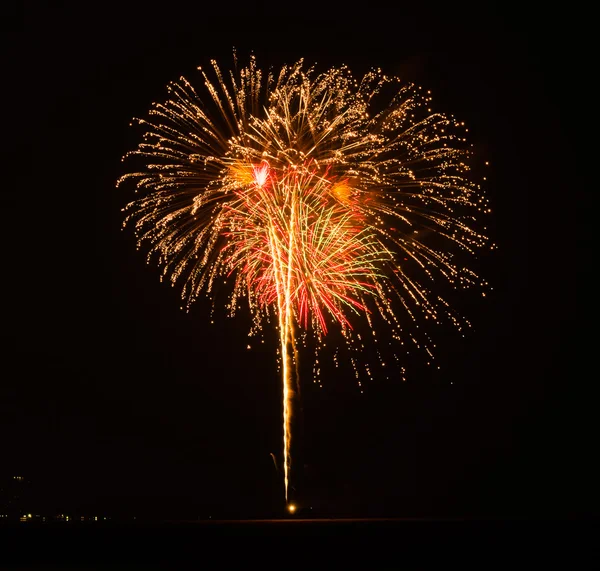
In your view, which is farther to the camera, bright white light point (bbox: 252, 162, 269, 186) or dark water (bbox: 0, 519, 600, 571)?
bright white light point (bbox: 252, 162, 269, 186)

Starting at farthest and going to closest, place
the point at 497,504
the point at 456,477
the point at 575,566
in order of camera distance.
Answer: the point at 456,477 → the point at 497,504 → the point at 575,566

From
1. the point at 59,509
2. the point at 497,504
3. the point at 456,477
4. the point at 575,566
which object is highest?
the point at 59,509

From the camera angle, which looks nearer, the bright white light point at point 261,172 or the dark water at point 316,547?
the dark water at point 316,547

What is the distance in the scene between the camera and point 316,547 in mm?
12570

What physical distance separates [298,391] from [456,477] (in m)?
20.4

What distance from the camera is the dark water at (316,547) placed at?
12375 millimetres

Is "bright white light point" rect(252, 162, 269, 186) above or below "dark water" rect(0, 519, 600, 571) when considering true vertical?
above

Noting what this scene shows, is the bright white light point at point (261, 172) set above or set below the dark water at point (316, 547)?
above

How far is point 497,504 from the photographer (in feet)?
106

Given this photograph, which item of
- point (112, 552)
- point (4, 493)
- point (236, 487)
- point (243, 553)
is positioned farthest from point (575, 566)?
point (4, 493)

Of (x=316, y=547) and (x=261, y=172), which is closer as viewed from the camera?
(x=316, y=547)

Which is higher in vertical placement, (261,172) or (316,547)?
(261,172)

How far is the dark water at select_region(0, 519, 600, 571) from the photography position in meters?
12.4

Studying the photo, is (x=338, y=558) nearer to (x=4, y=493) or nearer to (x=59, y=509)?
(x=59, y=509)
